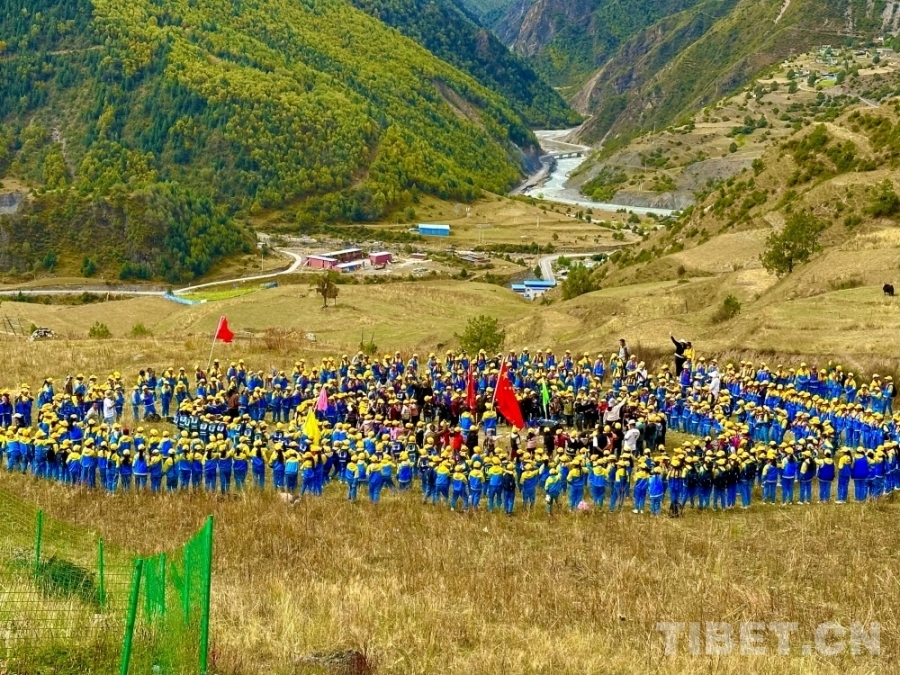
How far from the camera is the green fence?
40.3 ft

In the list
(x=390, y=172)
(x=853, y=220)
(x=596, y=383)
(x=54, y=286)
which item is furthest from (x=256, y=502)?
(x=390, y=172)

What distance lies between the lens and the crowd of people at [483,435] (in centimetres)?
2527

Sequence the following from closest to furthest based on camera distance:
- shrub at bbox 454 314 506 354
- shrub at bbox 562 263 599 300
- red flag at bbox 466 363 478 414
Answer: red flag at bbox 466 363 478 414 → shrub at bbox 454 314 506 354 → shrub at bbox 562 263 599 300

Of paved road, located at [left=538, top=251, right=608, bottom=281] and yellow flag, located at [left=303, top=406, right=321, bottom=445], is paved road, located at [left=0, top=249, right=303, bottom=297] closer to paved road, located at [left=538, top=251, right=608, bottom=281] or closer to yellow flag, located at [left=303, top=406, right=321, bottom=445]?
paved road, located at [left=538, top=251, right=608, bottom=281]

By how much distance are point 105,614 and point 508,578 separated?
832 cm

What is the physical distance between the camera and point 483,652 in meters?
14.9

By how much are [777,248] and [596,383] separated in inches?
1013

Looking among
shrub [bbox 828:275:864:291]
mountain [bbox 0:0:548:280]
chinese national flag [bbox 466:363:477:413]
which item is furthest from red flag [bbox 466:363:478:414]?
mountain [bbox 0:0:548:280]

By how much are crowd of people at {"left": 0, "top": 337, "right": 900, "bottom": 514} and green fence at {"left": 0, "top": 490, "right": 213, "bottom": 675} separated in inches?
369

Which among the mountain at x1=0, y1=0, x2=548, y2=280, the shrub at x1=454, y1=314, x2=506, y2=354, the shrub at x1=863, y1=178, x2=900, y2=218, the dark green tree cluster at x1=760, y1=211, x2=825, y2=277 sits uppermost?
the mountain at x1=0, y1=0, x2=548, y2=280

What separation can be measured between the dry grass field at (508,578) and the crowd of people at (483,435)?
0.71 metres

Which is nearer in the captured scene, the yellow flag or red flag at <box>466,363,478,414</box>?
the yellow flag

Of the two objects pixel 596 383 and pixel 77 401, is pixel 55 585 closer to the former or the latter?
pixel 77 401

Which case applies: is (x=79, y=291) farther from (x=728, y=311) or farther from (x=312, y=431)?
(x=312, y=431)
